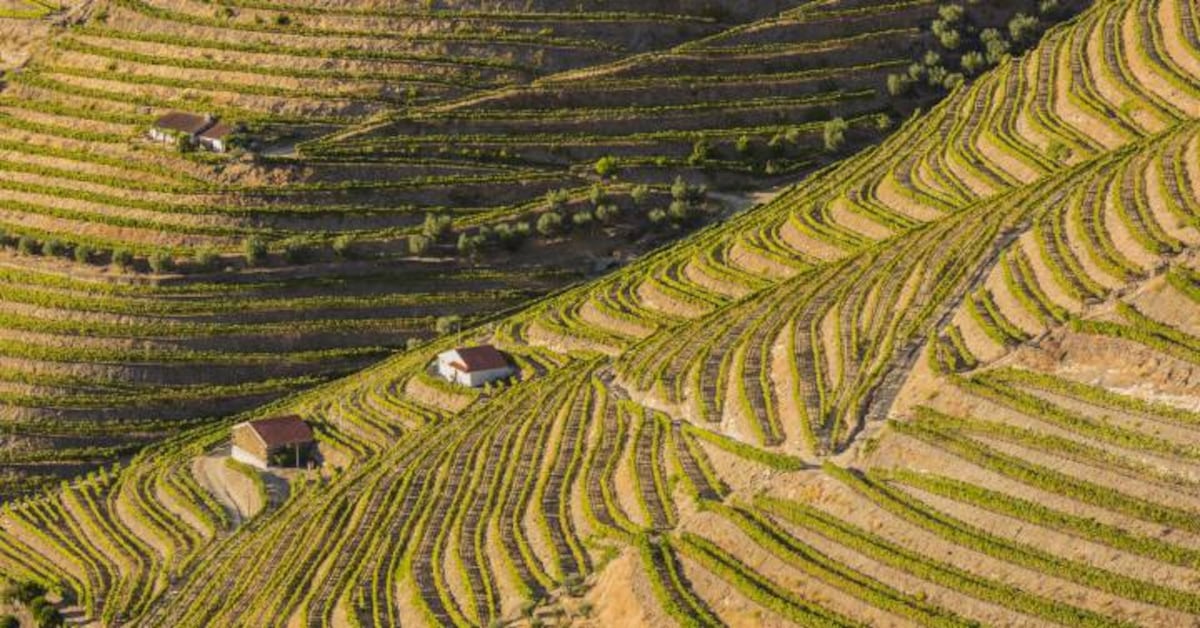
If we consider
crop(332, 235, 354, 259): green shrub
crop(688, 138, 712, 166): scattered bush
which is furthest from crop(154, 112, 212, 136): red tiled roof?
crop(688, 138, 712, 166): scattered bush

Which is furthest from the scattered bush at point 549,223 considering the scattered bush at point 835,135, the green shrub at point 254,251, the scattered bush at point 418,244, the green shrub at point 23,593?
the green shrub at point 23,593

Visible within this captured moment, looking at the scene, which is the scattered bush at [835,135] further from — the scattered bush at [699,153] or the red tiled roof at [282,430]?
the red tiled roof at [282,430]

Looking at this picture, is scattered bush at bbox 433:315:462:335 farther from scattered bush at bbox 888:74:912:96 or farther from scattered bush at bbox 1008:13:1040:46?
scattered bush at bbox 1008:13:1040:46

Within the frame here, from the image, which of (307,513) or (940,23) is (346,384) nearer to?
(307,513)

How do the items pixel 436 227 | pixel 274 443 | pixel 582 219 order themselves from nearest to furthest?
pixel 274 443, pixel 436 227, pixel 582 219

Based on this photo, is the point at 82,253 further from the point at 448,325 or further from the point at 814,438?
the point at 814,438

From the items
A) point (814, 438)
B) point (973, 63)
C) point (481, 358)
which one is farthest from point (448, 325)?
point (973, 63)

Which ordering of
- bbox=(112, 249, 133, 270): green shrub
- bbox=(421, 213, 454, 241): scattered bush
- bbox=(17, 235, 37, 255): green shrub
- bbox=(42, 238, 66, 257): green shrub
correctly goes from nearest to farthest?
bbox=(112, 249, 133, 270): green shrub < bbox=(421, 213, 454, 241): scattered bush < bbox=(42, 238, 66, 257): green shrub < bbox=(17, 235, 37, 255): green shrub
